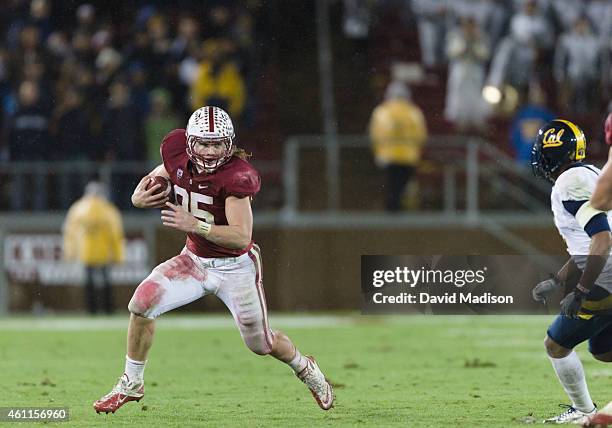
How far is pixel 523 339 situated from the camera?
41.3ft

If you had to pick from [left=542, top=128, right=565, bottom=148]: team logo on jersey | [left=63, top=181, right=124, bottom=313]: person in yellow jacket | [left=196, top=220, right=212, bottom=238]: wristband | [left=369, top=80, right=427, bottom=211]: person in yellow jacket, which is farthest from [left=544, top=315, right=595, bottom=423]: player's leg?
[left=63, top=181, right=124, bottom=313]: person in yellow jacket

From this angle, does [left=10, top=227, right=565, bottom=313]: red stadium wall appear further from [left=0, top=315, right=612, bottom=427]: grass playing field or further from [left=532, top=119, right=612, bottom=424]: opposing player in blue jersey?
[left=532, top=119, right=612, bottom=424]: opposing player in blue jersey

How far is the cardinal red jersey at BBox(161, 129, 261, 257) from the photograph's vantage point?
7160mm

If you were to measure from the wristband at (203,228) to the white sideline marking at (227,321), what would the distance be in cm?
714

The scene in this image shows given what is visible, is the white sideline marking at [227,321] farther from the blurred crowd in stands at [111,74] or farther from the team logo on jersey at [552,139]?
the team logo on jersey at [552,139]

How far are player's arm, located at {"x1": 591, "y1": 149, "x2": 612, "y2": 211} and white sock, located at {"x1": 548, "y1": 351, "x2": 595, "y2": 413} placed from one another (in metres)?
1.03

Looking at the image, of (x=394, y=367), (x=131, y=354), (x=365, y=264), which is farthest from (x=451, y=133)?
(x=131, y=354)

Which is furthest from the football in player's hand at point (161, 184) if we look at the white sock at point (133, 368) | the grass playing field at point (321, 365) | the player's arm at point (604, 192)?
the player's arm at point (604, 192)

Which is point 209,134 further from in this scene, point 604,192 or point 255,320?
point 604,192

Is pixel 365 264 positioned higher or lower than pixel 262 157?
higher

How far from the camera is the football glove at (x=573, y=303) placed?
6.59m

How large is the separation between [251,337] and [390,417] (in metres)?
0.85

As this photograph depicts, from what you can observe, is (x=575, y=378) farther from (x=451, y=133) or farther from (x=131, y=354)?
(x=451, y=133)

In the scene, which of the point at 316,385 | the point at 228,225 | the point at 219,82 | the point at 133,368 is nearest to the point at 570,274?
the point at 316,385
